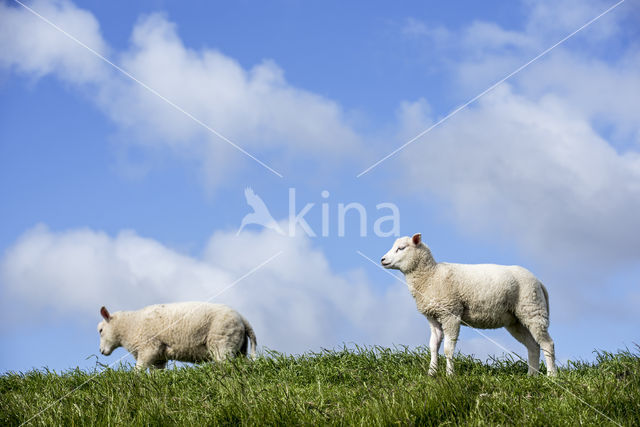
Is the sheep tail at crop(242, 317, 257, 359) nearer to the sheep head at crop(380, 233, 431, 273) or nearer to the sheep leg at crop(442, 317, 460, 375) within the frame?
the sheep head at crop(380, 233, 431, 273)

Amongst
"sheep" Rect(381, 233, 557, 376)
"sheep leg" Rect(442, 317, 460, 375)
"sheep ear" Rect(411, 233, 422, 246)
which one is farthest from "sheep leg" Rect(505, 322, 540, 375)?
"sheep ear" Rect(411, 233, 422, 246)

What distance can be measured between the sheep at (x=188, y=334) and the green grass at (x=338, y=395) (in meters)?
1.73

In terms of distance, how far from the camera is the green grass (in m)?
6.67

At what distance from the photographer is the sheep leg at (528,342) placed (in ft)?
32.9

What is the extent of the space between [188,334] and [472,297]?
5602mm

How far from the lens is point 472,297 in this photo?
→ 9.49 m

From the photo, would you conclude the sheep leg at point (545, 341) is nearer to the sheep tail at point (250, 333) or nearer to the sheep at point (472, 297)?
the sheep at point (472, 297)

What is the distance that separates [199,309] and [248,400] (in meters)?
5.47

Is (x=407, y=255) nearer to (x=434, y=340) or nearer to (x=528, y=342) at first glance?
(x=434, y=340)

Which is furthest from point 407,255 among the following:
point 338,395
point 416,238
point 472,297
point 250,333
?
point 250,333

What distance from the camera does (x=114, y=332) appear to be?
43.8 feet

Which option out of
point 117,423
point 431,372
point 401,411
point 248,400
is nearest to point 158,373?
point 117,423

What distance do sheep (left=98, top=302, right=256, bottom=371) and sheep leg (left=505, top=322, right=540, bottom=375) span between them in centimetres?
490

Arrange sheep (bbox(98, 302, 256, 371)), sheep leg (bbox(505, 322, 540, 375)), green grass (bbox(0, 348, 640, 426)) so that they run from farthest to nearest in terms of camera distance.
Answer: sheep (bbox(98, 302, 256, 371)) < sheep leg (bbox(505, 322, 540, 375)) < green grass (bbox(0, 348, 640, 426))
